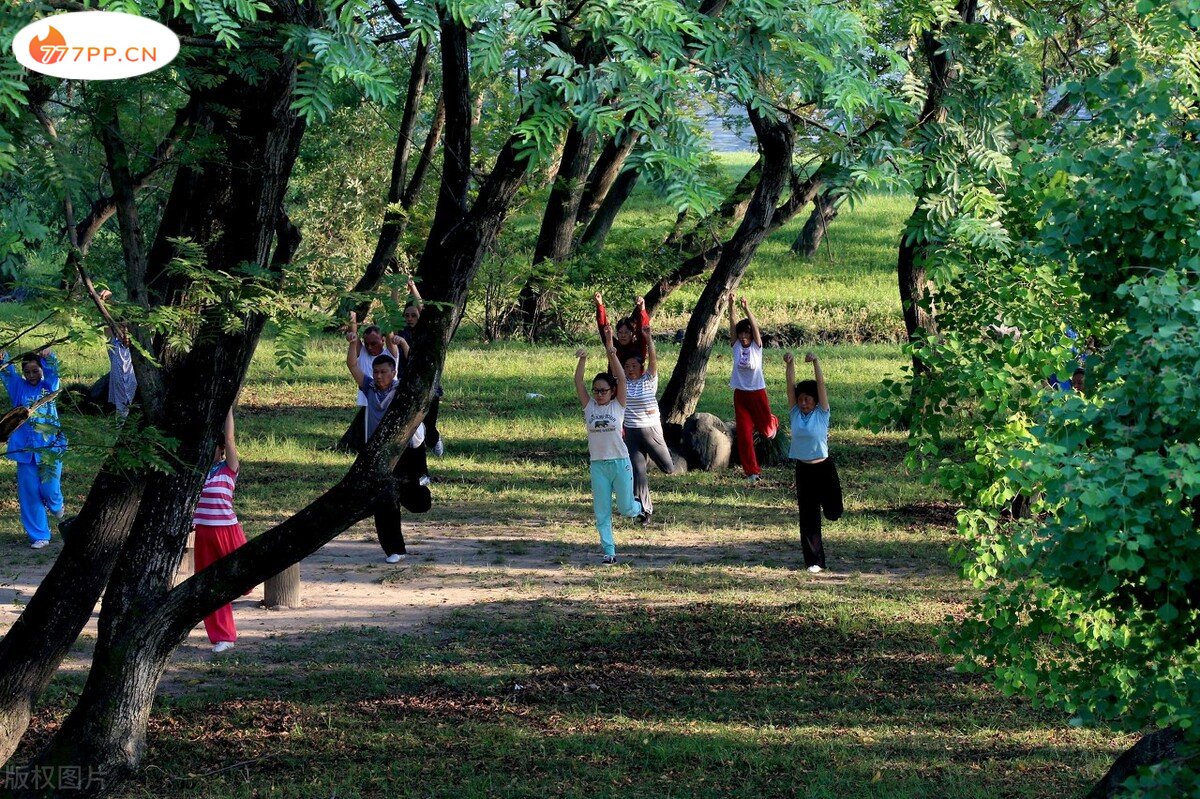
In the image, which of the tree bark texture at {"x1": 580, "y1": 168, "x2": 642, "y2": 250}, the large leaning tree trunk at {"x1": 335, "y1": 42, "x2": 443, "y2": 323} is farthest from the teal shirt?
the tree bark texture at {"x1": 580, "y1": 168, "x2": 642, "y2": 250}

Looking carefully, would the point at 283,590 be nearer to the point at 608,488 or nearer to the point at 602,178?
the point at 608,488

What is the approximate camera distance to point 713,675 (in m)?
9.32

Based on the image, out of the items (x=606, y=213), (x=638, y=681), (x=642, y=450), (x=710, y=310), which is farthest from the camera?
(x=606, y=213)

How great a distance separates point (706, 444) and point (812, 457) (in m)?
4.97

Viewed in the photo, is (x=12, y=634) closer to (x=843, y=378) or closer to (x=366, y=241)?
(x=843, y=378)

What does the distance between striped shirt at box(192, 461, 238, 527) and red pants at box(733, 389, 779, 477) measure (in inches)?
311

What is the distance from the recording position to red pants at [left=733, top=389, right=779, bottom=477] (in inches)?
635

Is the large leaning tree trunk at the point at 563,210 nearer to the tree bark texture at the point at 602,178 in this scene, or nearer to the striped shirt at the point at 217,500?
the tree bark texture at the point at 602,178

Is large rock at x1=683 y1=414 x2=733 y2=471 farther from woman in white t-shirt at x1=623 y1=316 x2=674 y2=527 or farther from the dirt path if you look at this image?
the dirt path

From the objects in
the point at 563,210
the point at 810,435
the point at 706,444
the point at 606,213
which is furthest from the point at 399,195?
the point at 810,435

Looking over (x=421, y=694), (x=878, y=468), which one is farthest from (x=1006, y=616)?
(x=878, y=468)

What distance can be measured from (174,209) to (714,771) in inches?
193

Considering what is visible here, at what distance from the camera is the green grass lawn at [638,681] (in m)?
7.62

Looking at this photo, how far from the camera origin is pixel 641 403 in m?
13.3
